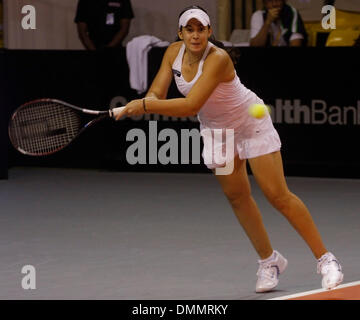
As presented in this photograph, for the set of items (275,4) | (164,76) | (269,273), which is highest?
(275,4)

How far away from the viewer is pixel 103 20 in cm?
1059

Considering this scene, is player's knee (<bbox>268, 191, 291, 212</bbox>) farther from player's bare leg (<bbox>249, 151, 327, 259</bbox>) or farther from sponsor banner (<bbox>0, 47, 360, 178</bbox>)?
sponsor banner (<bbox>0, 47, 360, 178</bbox>)

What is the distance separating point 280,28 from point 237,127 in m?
4.68

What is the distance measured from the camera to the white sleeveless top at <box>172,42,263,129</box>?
5.05 metres

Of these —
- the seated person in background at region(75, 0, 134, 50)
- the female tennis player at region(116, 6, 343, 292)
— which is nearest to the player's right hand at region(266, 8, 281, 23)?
the seated person in background at region(75, 0, 134, 50)

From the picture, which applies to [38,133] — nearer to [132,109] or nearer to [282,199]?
[132,109]

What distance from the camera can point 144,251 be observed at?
Result: 6.41 metres

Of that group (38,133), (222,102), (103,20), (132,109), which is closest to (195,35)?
(222,102)

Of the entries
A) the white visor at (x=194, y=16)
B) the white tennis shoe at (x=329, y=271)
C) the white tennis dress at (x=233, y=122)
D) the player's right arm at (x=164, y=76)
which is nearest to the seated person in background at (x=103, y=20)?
the player's right arm at (x=164, y=76)

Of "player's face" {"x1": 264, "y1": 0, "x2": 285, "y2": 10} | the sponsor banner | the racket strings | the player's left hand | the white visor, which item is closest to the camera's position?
the player's left hand

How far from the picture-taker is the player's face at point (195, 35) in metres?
4.91

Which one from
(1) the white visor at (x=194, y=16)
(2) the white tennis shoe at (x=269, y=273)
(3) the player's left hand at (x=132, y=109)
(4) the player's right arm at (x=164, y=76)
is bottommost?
(2) the white tennis shoe at (x=269, y=273)

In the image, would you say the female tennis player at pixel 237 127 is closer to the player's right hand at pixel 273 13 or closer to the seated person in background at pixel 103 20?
the player's right hand at pixel 273 13
